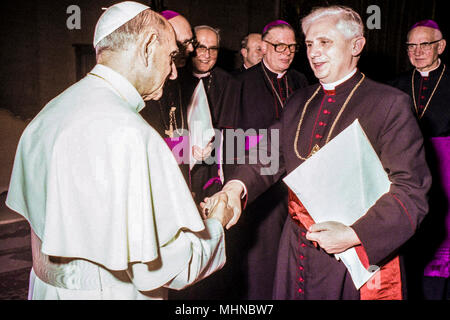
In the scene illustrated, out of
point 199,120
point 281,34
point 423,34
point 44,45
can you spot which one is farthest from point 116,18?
point 44,45

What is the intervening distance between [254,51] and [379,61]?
5167mm

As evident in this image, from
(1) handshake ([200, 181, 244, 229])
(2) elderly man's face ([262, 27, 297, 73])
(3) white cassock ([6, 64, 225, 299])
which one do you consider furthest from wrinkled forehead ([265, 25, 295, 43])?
(3) white cassock ([6, 64, 225, 299])

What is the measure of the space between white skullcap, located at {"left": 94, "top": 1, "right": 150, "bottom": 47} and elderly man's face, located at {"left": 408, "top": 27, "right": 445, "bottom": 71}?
3921 mm

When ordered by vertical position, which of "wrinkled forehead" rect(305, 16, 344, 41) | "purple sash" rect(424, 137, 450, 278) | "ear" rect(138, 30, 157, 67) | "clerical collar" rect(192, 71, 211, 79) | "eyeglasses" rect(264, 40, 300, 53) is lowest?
"purple sash" rect(424, 137, 450, 278)

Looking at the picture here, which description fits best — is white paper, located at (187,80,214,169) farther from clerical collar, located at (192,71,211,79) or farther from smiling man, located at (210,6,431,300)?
smiling man, located at (210,6,431,300)

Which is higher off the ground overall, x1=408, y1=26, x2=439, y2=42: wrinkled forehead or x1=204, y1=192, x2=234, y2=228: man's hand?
x1=408, y1=26, x2=439, y2=42: wrinkled forehead

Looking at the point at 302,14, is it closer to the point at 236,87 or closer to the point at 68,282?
the point at 236,87

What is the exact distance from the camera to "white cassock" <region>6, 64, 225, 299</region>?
48.1 inches

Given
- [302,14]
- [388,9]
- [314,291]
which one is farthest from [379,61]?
[314,291]

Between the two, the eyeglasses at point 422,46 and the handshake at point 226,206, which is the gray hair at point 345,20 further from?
the eyeglasses at point 422,46

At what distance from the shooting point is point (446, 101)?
4367 millimetres

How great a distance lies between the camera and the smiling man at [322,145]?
66.4 inches

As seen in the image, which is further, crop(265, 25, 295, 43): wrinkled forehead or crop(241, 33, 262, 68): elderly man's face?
crop(241, 33, 262, 68): elderly man's face

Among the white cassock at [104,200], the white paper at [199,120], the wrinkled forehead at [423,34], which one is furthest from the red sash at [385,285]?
the wrinkled forehead at [423,34]
